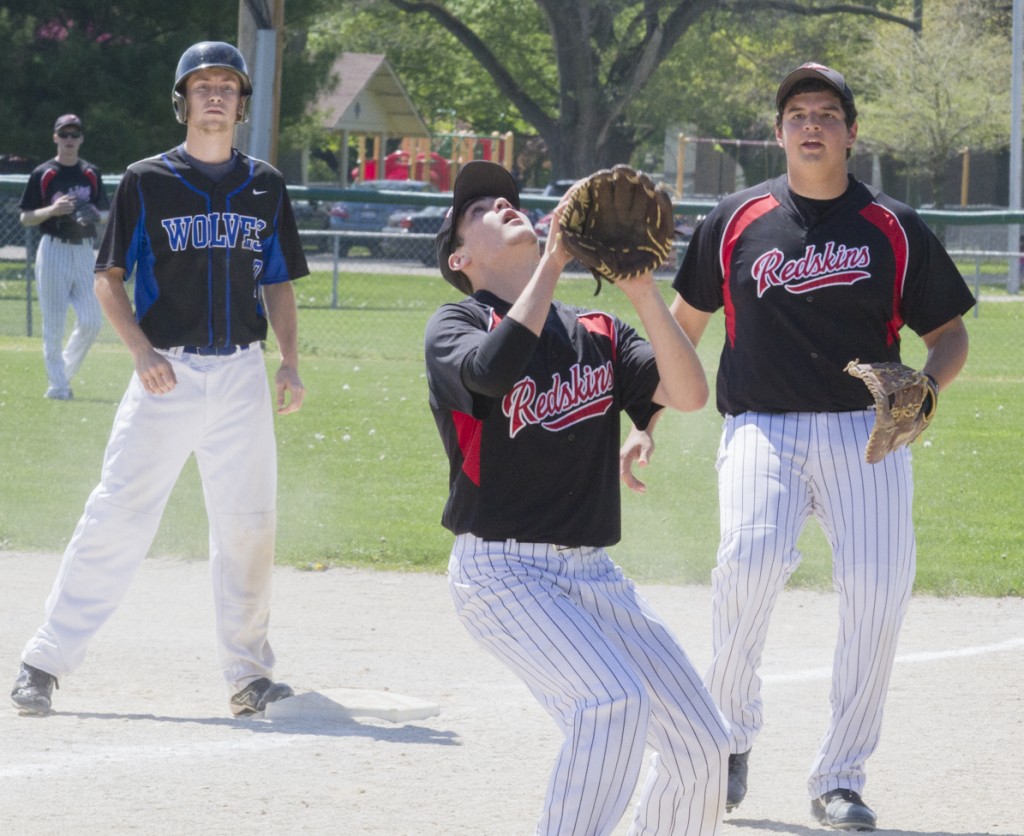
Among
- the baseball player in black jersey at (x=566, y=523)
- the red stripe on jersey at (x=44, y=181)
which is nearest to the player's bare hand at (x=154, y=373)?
the baseball player in black jersey at (x=566, y=523)

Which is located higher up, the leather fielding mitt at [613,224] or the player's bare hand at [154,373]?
the leather fielding mitt at [613,224]

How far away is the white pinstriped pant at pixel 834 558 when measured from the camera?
407cm

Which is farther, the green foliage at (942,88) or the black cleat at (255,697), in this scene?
the green foliage at (942,88)

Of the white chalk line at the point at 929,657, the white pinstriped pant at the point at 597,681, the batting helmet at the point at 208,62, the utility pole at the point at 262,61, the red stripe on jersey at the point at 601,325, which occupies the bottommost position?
the white chalk line at the point at 929,657

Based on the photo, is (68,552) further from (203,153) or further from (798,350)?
(798,350)

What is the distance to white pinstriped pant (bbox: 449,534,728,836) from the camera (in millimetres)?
3021

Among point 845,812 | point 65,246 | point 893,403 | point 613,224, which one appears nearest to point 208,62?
point 613,224

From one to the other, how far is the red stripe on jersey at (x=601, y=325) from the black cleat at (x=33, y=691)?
2302mm

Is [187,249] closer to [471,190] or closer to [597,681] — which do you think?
[471,190]

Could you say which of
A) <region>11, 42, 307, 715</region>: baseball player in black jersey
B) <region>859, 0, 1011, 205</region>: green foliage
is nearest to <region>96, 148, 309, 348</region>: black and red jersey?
<region>11, 42, 307, 715</region>: baseball player in black jersey

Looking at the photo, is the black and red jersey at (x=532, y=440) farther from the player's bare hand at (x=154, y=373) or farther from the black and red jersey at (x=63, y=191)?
the black and red jersey at (x=63, y=191)

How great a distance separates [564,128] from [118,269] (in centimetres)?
3094

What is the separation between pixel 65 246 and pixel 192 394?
7.37 meters

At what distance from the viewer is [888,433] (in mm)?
3951
